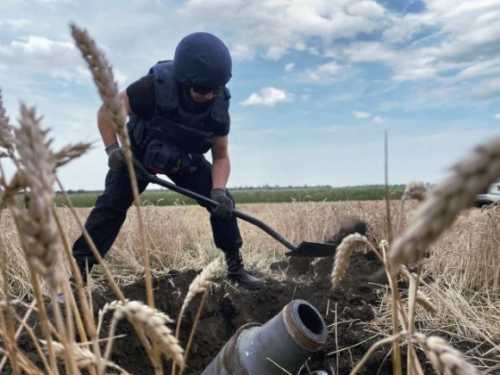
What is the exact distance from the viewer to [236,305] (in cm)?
374

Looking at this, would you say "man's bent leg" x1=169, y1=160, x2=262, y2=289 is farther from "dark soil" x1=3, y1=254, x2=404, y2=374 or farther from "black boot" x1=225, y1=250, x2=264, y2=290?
"dark soil" x1=3, y1=254, x2=404, y2=374

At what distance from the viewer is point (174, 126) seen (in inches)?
162

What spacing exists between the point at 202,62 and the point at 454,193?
3616mm

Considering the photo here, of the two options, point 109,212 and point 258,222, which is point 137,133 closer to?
point 109,212

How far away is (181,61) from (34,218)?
349cm

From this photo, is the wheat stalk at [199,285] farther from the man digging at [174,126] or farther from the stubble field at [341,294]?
the man digging at [174,126]

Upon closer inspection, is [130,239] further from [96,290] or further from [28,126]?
[28,126]

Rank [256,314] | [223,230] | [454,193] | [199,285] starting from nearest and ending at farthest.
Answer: [454,193], [199,285], [256,314], [223,230]

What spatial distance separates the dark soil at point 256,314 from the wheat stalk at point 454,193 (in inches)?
95.7

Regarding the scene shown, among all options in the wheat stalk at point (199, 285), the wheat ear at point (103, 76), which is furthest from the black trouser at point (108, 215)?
the wheat ear at point (103, 76)

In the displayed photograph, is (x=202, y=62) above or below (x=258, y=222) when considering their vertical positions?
above

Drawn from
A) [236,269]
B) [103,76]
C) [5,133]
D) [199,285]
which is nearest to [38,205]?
[103,76]

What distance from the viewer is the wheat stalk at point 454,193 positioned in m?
0.35

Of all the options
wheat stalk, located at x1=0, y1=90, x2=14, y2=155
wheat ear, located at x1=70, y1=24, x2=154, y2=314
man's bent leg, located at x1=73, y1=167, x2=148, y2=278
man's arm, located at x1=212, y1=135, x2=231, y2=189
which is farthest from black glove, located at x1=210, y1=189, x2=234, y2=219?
wheat ear, located at x1=70, y1=24, x2=154, y2=314
